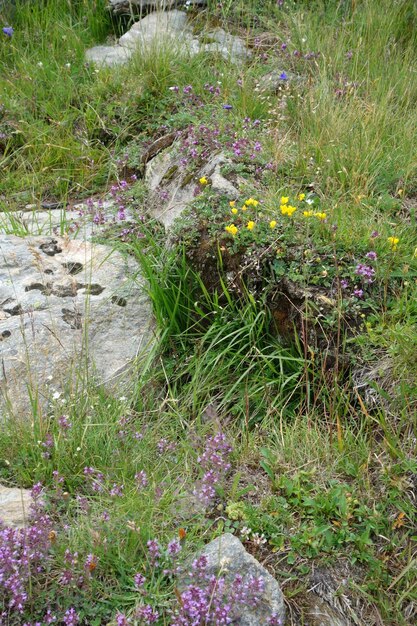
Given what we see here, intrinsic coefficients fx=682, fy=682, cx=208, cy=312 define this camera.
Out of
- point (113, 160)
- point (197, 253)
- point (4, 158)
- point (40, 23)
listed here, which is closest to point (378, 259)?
point (197, 253)

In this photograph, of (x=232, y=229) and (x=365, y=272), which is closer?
(x=365, y=272)

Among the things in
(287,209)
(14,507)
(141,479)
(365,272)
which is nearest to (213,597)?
(141,479)

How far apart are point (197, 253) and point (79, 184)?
1585 mm

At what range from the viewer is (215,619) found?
215 cm

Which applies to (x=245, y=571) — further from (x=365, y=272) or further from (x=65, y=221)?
(x=65, y=221)

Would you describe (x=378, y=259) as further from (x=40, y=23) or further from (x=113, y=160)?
(x=40, y=23)

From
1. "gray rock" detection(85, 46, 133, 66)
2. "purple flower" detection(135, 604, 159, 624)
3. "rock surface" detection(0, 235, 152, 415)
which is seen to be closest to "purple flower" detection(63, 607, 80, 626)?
"purple flower" detection(135, 604, 159, 624)

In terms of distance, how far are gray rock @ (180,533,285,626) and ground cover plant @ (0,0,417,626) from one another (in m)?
0.06

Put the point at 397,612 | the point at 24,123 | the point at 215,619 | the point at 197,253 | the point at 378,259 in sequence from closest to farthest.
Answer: the point at 215,619 → the point at 397,612 → the point at 378,259 → the point at 197,253 → the point at 24,123

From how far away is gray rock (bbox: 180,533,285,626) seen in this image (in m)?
2.23

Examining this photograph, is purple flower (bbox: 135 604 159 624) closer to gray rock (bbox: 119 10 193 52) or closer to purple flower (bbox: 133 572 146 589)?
purple flower (bbox: 133 572 146 589)

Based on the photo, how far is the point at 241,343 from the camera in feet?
11.2

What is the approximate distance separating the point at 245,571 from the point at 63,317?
1695 millimetres

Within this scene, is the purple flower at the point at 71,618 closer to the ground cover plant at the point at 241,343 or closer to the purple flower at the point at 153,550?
the ground cover plant at the point at 241,343
